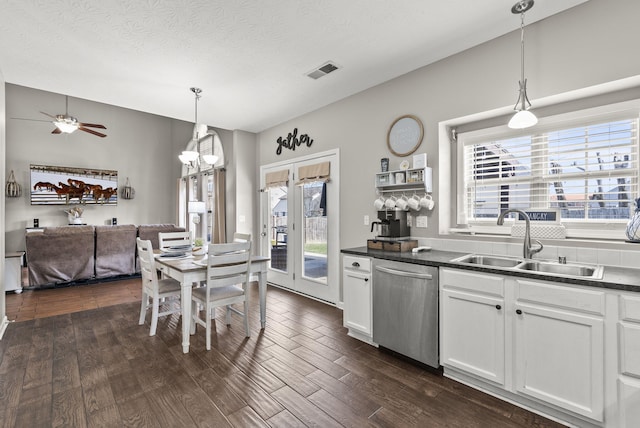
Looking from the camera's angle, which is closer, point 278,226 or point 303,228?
point 303,228

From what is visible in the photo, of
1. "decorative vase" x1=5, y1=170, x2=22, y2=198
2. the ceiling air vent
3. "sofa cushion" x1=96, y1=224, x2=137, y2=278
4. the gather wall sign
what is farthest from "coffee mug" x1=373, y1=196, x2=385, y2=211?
"decorative vase" x1=5, y1=170, x2=22, y2=198

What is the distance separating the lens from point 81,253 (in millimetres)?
5062

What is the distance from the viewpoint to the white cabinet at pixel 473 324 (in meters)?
2.00

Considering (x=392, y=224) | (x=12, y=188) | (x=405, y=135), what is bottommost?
(x=392, y=224)

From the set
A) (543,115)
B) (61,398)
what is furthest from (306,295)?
(543,115)

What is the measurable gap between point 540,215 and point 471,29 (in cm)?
158

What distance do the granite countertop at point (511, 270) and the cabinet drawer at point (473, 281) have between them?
0.13 ft

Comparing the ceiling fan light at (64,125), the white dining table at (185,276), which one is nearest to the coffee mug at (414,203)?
the white dining table at (185,276)

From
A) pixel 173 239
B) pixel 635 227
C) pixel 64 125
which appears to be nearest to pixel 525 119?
pixel 635 227

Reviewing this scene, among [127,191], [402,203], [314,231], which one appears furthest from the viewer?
[127,191]

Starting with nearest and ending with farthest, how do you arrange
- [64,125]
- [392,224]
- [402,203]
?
[392,224], [402,203], [64,125]

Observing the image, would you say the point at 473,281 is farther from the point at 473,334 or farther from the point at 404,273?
the point at 404,273

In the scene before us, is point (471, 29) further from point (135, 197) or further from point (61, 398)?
point (135, 197)

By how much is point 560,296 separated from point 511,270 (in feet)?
0.90
